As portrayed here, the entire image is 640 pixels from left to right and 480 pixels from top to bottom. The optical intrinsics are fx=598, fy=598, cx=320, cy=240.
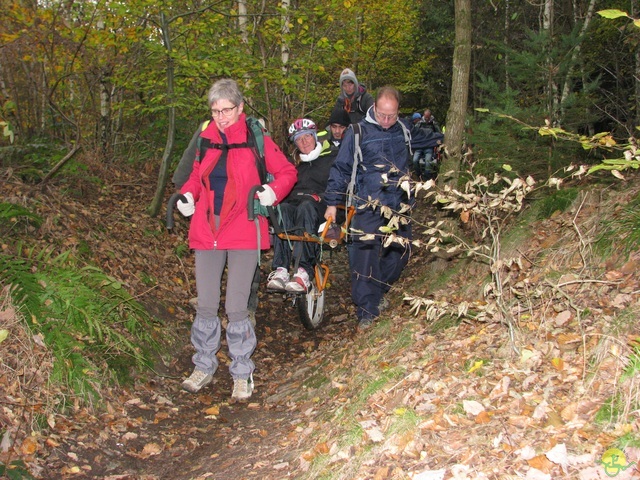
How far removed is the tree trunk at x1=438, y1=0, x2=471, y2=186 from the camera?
715 cm

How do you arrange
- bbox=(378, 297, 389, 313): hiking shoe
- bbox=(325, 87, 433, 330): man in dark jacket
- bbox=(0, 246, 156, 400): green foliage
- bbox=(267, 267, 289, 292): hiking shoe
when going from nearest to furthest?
bbox=(0, 246, 156, 400): green foliage
bbox=(325, 87, 433, 330): man in dark jacket
bbox=(267, 267, 289, 292): hiking shoe
bbox=(378, 297, 389, 313): hiking shoe

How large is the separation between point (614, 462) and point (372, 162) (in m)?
4.34

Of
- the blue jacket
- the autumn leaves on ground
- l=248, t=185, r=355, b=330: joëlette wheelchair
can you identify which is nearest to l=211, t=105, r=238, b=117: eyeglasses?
l=248, t=185, r=355, b=330: joëlette wheelchair

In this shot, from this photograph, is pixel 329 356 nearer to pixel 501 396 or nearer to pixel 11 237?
pixel 501 396

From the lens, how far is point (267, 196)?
18.0 feet

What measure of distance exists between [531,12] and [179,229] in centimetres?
1732

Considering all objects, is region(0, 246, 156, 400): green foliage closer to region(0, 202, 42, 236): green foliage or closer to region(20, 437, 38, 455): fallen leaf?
region(0, 202, 42, 236): green foliage

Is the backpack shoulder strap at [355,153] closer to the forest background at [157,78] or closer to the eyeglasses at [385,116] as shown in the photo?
the eyeglasses at [385,116]

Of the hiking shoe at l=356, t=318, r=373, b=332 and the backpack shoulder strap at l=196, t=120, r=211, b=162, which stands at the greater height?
the backpack shoulder strap at l=196, t=120, r=211, b=162

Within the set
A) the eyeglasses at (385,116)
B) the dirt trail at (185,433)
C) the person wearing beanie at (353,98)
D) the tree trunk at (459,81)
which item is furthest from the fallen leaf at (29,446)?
the person wearing beanie at (353,98)

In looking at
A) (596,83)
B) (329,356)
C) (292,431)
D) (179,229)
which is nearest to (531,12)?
(596,83)

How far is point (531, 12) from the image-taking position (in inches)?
843

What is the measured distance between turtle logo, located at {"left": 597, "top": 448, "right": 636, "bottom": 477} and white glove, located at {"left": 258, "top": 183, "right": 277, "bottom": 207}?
347 cm

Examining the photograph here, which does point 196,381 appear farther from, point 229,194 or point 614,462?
point 614,462
